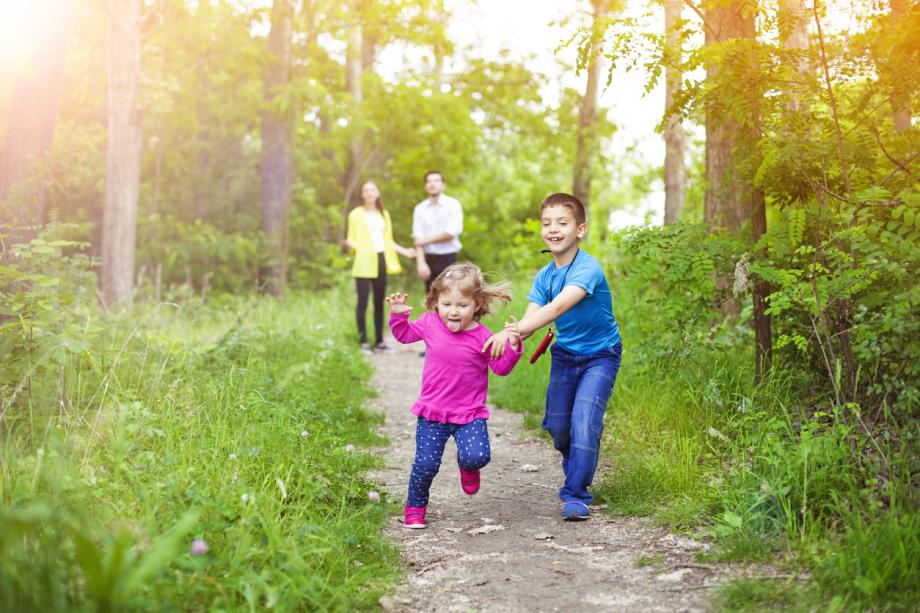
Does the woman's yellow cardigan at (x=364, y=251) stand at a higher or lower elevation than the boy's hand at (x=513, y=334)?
higher

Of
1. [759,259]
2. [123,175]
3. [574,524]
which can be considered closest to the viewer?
[574,524]

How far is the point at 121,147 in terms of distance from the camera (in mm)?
13273

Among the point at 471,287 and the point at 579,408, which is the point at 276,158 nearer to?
the point at 471,287

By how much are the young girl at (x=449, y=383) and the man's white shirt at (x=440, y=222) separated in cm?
586

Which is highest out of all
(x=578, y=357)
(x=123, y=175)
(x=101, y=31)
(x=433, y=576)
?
(x=101, y=31)

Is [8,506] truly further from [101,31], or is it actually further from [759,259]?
[101,31]

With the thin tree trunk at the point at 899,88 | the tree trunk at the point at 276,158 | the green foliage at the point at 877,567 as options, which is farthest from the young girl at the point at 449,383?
the tree trunk at the point at 276,158

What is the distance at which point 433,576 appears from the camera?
386cm

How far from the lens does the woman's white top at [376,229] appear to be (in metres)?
11.1

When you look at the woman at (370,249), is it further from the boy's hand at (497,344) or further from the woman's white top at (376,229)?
the boy's hand at (497,344)

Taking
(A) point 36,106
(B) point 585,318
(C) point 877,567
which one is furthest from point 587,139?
(C) point 877,567

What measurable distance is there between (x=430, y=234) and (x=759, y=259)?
230 inches

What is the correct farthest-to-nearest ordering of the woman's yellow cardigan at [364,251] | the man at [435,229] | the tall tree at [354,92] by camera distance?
1. the tall tree at [354,92]
2. the woman's yellow cardigan at [364,251]
3. the man at [435,229]

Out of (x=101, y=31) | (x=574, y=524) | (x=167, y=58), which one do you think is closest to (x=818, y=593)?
(x=574, y=524)
